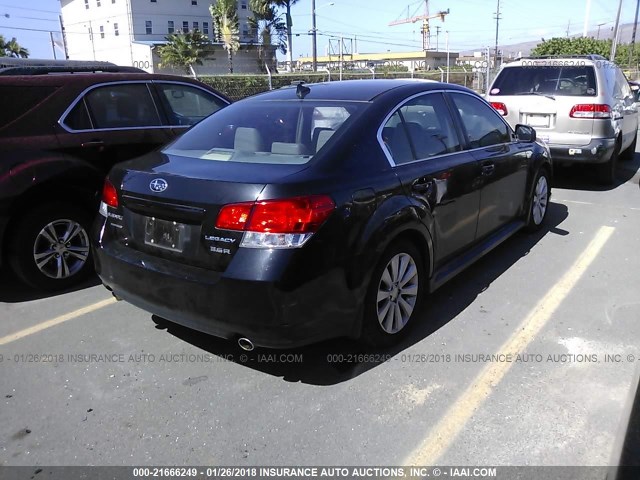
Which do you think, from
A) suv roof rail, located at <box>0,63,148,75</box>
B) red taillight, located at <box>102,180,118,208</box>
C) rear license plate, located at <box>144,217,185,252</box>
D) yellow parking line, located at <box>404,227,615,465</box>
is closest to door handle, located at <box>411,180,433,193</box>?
yellow parking line, located at <box>404,227,615,465</box>

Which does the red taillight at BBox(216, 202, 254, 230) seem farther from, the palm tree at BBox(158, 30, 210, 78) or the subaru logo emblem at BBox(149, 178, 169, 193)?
the palm tree at BBox(158, 30, 210, 78)

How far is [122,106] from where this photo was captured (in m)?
4.97

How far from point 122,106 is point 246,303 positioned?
3.07 m

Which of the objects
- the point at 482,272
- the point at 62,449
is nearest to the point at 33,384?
the point at 62,449

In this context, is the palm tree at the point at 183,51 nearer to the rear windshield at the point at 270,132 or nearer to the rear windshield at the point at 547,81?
the rear windshield at the point at 547,81

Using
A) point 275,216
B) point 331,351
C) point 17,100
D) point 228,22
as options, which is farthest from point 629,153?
point 228,22

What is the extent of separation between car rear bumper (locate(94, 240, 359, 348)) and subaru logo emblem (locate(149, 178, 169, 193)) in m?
0.39

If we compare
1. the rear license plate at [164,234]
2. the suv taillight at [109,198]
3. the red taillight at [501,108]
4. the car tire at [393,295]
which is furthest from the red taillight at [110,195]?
the red taillight at [501,108]

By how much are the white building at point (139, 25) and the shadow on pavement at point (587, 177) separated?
1811 inches

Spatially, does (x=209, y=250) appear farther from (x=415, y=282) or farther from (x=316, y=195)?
(x=415, y=282)

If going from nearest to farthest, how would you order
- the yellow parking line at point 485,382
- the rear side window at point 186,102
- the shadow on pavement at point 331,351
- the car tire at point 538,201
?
the yellow parking line at point 485,382 → the shadow on pavement at point 331,351 → the rear side window at point 186,102 → the car tire at point 538,201

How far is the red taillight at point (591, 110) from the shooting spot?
24.3ft

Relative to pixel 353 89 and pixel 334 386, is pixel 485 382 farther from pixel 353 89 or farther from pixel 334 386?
pixel 353 89

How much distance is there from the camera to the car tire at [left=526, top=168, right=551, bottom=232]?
5.52m
